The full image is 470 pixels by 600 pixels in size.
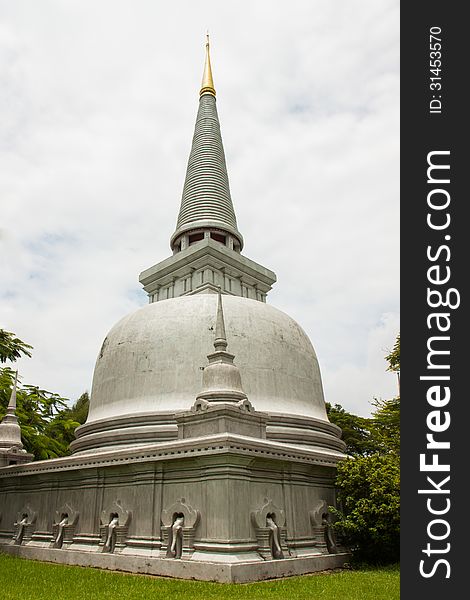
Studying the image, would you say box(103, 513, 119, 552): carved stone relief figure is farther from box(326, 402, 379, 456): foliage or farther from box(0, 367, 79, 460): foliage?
box(326, 402, 379, 456): foliage

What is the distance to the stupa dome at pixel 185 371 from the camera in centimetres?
2002

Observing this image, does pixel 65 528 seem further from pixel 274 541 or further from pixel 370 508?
pixel 370 508

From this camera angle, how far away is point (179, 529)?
13.8m

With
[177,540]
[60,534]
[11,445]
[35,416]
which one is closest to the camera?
[177,540]

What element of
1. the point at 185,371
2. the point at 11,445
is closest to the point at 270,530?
the point at 185,371

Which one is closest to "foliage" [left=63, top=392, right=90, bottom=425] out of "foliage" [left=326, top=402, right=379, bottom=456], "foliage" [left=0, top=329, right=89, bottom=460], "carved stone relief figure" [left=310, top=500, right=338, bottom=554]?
"foliage" [left=0, top=329, right=89, bottom=460]

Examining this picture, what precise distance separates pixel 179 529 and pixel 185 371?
7664 mm

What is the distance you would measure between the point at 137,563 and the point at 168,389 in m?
7.33

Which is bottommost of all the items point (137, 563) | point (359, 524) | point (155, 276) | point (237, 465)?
point (137, 563)

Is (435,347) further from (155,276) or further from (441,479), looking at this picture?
(155,276)

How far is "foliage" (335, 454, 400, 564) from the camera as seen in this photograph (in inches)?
595

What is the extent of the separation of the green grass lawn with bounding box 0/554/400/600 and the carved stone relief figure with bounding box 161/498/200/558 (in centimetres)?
86

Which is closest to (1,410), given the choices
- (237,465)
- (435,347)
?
(237,465)

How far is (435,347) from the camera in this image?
8.68 meters
